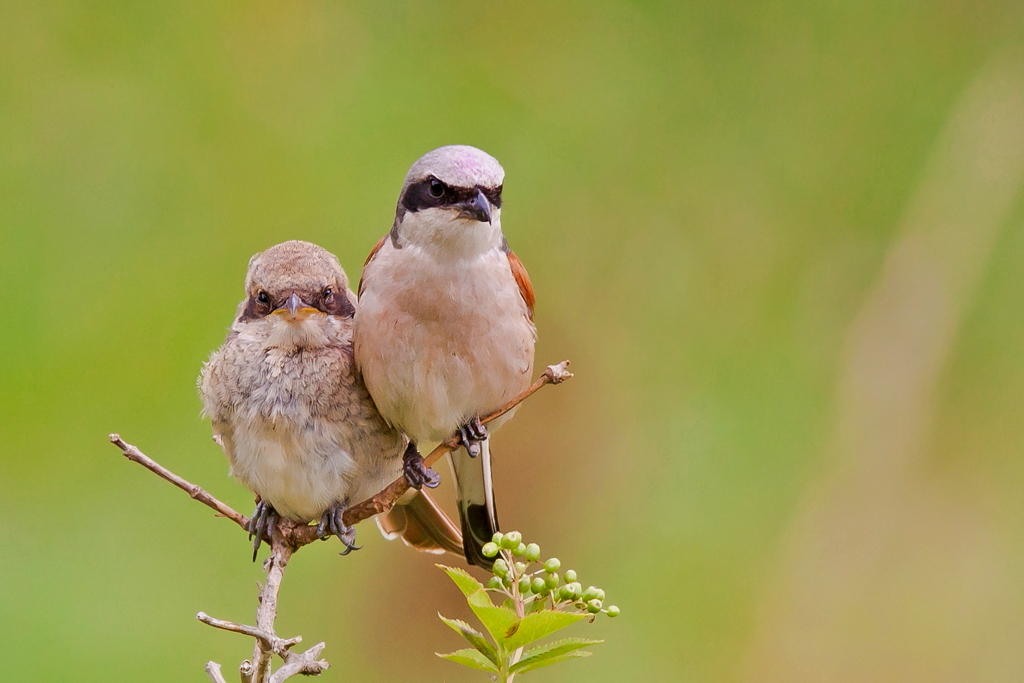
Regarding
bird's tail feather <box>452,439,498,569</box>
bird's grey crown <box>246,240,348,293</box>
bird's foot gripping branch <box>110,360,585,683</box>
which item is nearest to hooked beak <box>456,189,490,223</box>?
bird's grey crown <box>246,240,348,293</box>

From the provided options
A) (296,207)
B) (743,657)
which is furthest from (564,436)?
(296,207)

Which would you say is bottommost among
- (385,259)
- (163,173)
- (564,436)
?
(385,259)

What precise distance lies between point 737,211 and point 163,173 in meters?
2.76

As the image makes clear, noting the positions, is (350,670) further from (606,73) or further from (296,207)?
(606,73)

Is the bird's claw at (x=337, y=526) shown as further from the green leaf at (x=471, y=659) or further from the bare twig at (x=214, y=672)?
the green leaf at (x=471, y=659)

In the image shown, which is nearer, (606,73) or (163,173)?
(163,173)

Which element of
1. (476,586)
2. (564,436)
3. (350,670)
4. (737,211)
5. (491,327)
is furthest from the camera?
(737,211)

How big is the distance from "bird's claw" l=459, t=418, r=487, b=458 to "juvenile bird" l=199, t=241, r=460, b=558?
0.23 metres

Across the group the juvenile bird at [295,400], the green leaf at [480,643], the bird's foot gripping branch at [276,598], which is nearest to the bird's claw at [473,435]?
the bird's foot gripping branch at [276,598]

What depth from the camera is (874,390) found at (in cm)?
525

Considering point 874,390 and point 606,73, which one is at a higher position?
point 606,73

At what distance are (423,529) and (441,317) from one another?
695 millimetres

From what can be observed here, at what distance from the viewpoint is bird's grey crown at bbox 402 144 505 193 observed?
264 centimetres

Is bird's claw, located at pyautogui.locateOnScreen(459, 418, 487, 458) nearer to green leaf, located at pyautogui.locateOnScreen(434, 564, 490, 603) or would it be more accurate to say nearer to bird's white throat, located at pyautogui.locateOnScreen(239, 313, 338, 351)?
bird's white throat, located at pyautogui.locateOnScreen(239, 313, 338, 351)
